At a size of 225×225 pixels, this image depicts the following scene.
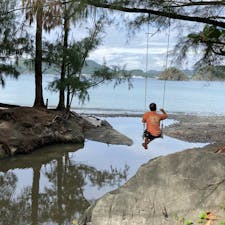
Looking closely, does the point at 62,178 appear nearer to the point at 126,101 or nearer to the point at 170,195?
the point at 170,195

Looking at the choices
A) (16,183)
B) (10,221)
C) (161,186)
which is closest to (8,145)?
(16,183)

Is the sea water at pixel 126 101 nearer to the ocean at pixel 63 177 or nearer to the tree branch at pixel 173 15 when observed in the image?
the ocean at pixel 63 177

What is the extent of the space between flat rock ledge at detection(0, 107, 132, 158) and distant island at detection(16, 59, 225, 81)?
2.11m

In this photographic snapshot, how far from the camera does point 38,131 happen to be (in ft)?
42.3

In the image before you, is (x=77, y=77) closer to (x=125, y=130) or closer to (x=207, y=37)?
(x=125, y=130)

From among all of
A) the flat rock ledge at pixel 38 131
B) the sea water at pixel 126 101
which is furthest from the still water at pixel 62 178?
the sea water at pixel 126 101

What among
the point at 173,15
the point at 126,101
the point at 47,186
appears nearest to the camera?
the point at 173,15

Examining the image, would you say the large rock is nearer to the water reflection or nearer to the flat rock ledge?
the water reflection

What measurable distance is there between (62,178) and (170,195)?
4.80 meters

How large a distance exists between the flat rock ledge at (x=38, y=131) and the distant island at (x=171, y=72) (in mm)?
2112

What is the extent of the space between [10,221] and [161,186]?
262 cm

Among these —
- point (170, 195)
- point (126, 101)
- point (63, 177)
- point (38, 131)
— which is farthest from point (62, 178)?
point (126, 101)

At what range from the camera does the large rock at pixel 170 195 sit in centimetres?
443

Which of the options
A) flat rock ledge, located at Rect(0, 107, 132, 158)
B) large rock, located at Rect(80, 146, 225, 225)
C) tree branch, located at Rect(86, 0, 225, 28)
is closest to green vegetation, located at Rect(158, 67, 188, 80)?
tree branch, located at Rect(86, 0, 225, 28)
